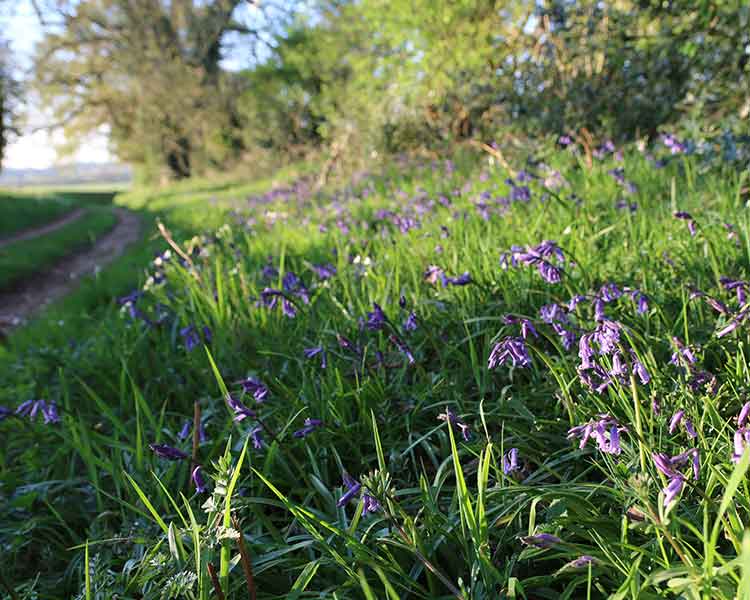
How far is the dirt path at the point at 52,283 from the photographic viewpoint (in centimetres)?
607

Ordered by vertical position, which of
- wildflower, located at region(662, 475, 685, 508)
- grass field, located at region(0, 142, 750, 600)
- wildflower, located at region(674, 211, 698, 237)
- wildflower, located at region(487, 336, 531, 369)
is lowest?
grass field, located at region(0, 142, 750, 600)

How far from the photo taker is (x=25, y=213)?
16562 mm

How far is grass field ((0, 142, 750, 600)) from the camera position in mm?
1100

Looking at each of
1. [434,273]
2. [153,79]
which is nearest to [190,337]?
[434,273]

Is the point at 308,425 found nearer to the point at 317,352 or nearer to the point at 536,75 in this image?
the point at 317,352

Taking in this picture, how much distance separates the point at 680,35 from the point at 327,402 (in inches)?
221

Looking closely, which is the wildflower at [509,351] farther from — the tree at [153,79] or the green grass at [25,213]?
the tree at [153,79]

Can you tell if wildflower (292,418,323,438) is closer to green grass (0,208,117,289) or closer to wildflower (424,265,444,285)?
wildflower (424,265,444,285)

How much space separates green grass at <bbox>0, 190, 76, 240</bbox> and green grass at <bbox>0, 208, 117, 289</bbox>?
4.77 feet

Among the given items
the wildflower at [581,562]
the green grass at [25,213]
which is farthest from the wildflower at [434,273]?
the green grass at [25,213]

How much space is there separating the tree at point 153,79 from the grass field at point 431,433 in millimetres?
25067

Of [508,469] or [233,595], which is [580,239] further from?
[233,595]

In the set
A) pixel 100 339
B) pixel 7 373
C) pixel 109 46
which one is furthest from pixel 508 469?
pixel 109 46

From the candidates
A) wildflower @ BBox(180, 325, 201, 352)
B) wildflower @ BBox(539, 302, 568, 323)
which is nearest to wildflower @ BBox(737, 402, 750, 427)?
wildflower @ BBox(539, 302, 568, 323)
